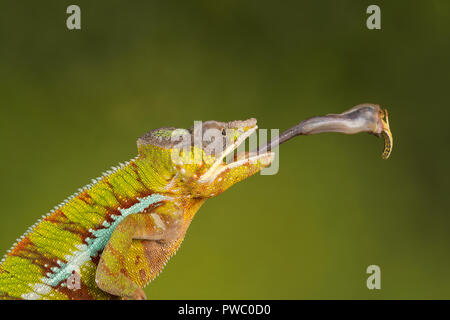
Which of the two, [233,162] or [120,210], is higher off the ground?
[233,162]

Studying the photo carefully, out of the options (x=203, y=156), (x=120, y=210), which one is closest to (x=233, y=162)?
(x=203, y=156)

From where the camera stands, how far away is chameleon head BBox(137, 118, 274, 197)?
1.72 metres

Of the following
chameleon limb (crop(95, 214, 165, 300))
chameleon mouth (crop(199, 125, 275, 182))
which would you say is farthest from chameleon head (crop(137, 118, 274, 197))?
chameleon limb (crop(95, 214, 165, 300))

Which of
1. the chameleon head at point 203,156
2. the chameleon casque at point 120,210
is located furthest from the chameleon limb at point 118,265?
the chameleon head at point 203,156

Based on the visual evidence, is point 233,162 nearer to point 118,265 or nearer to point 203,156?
point 203,156

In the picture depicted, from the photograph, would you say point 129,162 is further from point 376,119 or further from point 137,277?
point 376,119

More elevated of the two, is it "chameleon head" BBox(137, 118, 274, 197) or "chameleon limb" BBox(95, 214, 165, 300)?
"chameleon head" BBox(137, 118, 274, 197)

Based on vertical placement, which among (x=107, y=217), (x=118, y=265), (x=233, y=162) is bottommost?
(x=118, y=265)

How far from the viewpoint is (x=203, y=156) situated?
1.72m

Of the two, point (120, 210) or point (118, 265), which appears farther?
point (120, 210)

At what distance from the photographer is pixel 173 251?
1.85m

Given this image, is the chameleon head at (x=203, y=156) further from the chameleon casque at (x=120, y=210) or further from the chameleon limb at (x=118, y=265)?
the chameleon limb at (x=118, y=265)

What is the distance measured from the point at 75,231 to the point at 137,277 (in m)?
0.24

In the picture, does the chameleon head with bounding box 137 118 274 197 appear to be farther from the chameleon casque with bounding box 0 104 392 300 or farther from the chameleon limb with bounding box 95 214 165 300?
the chameleon limb with bounding box 95 214 165 300
